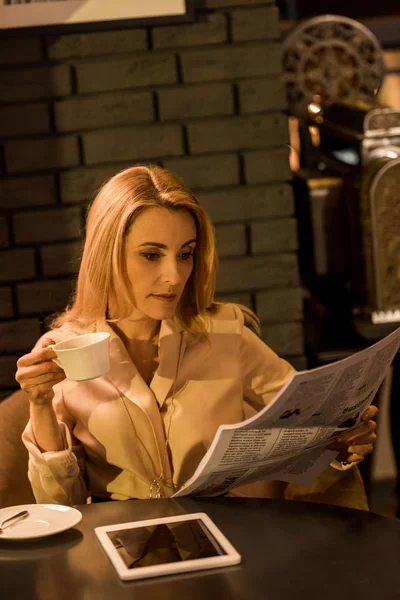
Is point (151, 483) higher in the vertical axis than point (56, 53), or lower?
lower

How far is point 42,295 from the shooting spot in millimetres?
2721

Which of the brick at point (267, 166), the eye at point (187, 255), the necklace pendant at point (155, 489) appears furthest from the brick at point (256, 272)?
the necklace pendant at point (155, 489)

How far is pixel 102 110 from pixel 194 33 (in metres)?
0.33

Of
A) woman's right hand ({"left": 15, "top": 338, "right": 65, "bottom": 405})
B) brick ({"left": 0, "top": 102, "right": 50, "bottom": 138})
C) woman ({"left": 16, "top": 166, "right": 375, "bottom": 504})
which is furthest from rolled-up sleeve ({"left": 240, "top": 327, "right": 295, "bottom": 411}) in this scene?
brick ({"left": 0, "top": 102, "right": 50, "bottom": 138})

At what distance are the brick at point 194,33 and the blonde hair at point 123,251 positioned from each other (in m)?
0.79

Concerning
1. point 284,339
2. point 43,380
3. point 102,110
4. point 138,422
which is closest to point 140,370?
point 138,422

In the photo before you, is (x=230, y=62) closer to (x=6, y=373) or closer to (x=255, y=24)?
(x=255, y=24)

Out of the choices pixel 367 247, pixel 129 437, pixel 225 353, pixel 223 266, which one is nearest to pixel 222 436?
pixel 129 437

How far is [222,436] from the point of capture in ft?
4.68

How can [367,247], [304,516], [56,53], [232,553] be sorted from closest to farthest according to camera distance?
[232,553]
[304,516]
[56,53]
[367,247]

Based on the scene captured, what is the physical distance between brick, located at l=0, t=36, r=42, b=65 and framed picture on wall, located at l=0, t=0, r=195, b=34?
3 cm

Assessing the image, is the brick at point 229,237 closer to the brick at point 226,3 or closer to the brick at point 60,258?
the brick at point 60,258

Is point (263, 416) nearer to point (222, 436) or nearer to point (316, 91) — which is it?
point (222, 436)

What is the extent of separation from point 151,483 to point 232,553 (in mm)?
553
